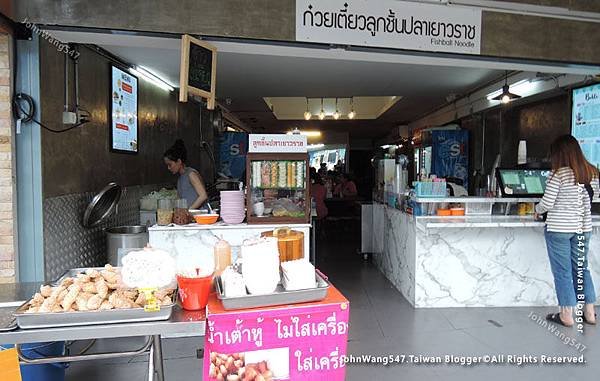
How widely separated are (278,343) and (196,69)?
238cm

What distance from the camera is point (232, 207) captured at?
3.79m

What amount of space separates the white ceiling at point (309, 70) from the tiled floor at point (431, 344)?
2.54m

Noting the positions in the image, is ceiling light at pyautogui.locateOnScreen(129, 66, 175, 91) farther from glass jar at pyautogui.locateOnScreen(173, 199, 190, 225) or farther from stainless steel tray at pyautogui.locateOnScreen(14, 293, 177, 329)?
stainless steel tray at pyautogui.locateOnScreen(14, 293, 177, 329)

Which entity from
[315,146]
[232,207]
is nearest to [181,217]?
[232,207]

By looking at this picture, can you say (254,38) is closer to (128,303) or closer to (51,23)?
(51,23)

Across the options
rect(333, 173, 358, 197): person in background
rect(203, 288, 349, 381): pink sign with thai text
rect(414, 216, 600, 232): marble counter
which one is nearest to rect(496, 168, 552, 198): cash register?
rect(414, 216, 600, 232): marble counter

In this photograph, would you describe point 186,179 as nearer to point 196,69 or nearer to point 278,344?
point 196,69

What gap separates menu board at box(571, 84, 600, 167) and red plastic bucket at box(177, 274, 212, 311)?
4823mm

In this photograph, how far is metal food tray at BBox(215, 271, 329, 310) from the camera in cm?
183

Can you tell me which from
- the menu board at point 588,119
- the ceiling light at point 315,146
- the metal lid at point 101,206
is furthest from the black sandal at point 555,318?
the ceiling light at point 315,146

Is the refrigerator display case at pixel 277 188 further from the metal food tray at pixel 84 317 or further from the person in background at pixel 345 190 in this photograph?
the person in background at pixel 345 190

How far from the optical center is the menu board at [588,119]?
15.7 ft

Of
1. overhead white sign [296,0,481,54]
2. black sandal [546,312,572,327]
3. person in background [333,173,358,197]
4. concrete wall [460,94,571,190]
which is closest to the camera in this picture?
overhead white sign [296,0,481,54]

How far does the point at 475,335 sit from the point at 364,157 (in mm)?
16326
